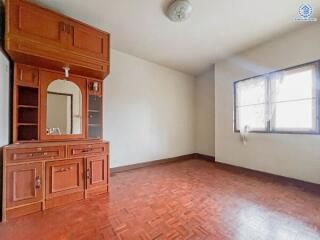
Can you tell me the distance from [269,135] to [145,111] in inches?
110

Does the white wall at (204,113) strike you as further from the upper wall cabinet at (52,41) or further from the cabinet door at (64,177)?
the cabinet door at (64,177)

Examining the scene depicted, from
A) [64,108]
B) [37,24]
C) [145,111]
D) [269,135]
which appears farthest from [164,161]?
[37,24]

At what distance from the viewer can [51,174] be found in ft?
7.36

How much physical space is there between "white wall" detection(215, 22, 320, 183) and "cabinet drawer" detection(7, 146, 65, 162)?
362 cm

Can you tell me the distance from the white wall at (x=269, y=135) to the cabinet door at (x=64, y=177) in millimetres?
3378

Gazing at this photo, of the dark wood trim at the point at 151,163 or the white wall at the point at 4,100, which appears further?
the dark wood trim at the point at 151,163

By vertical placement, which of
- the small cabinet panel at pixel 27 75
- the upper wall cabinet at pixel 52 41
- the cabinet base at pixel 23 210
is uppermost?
the upper wall cabinet at pixel 52 41

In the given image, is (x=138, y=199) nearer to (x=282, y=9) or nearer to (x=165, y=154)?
(x=165, y=154)

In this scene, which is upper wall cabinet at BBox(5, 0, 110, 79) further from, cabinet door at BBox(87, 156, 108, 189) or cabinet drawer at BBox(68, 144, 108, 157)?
cabinet door at BBox(87, 156, 108, 189)

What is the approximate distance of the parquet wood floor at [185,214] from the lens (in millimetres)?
1687

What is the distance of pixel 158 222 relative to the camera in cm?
188

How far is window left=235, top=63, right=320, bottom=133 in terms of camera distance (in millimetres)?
2895

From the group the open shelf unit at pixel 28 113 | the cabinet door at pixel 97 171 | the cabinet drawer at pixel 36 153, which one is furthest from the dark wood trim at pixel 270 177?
the open shelf unit at pixel 28 113

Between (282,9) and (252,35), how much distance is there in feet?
2.32
